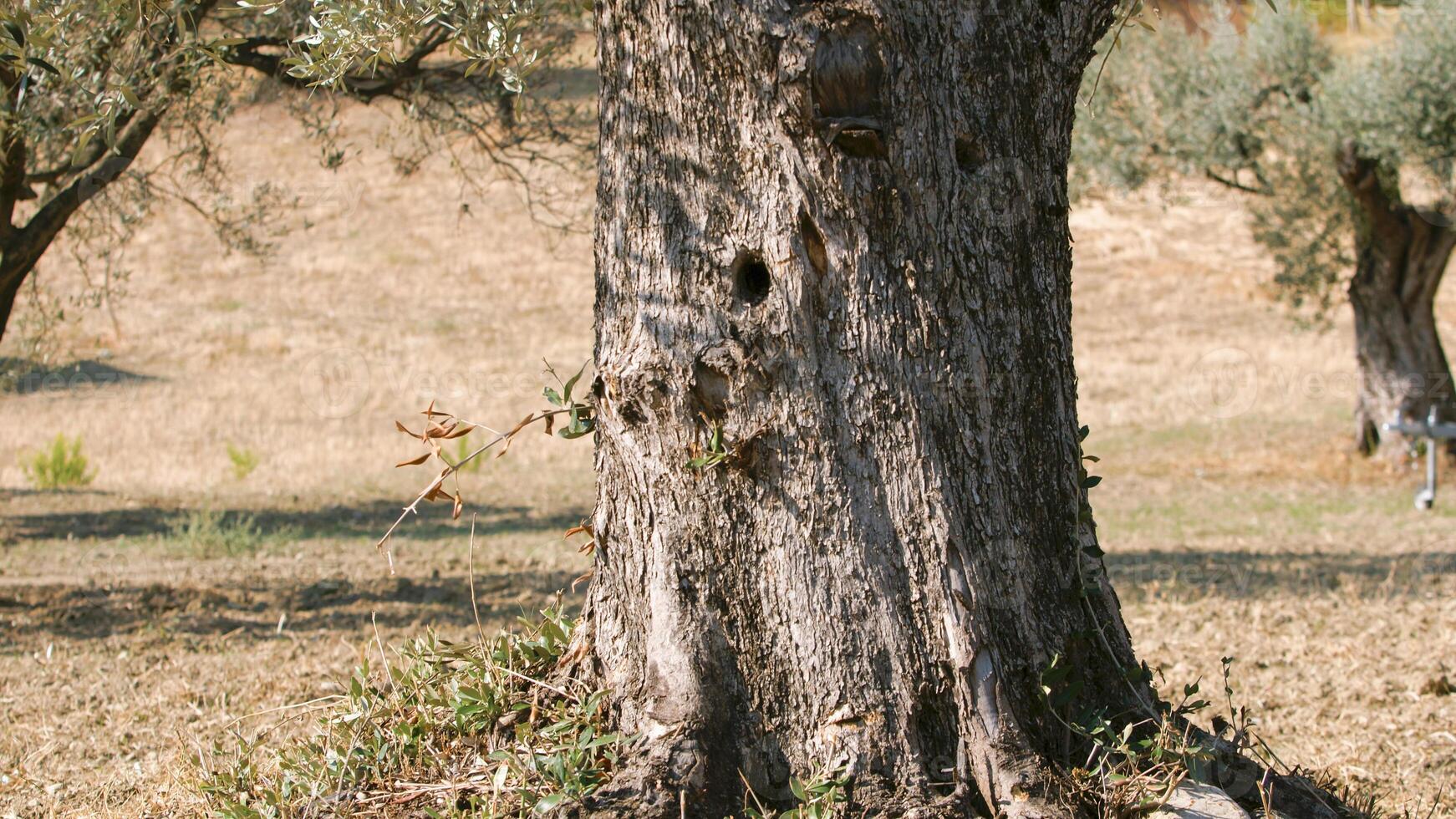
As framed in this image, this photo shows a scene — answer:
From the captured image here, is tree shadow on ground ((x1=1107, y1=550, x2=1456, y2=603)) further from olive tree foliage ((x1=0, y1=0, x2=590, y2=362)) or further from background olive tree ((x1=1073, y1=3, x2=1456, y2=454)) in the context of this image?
background olive tree ((x1=1073, y1=3, x2=1456, y2=454))

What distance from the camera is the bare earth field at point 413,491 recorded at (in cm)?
482

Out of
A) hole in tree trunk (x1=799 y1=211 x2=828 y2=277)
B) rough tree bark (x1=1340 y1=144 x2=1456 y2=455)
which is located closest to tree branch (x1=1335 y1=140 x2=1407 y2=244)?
rough tree bark (x1=1340 y1=144 x2=1456 y2=455)

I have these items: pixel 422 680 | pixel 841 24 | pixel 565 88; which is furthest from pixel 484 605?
pixel 841 24

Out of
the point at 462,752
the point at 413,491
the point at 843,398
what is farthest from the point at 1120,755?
the point at 413,491

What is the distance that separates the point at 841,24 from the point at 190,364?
2184 cm

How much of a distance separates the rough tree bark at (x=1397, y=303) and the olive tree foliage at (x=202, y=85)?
9.65 m

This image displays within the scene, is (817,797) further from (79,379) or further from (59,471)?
(79,379)

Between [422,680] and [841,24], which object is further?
[422,680]

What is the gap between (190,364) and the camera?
71.9 feet

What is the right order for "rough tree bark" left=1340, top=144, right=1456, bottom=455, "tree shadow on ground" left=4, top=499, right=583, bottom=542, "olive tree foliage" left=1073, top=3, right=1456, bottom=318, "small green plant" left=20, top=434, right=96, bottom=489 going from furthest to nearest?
"rough tree bark" left=1340, top=144, right=1456, bottom=455 < "small green plant" left=20, top=434, right=96, bottom=489 < "olive tree foliage" left=1073, top=3, right=1456, bottom=318 < "tree shadow on ground" left=4, top=499, right=583, bottom=542

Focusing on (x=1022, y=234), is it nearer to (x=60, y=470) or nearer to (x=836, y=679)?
(x=836, y=679)

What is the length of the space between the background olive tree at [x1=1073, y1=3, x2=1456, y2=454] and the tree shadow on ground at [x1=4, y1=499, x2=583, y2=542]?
7.56m

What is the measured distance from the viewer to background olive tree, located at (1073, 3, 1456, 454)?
497 inches

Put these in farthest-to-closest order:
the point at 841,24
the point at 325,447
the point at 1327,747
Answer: the point at 325,447, the point at 1327,747, the point at 841,24
